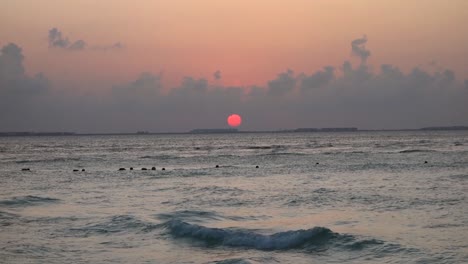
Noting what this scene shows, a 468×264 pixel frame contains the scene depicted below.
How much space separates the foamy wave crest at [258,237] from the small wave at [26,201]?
12.4 m

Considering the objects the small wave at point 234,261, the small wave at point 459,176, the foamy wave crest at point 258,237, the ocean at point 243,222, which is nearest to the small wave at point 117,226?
→ the ocean at point 243,222

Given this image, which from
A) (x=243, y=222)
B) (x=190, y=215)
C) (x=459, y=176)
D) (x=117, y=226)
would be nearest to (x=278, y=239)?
(x=243, y=222)

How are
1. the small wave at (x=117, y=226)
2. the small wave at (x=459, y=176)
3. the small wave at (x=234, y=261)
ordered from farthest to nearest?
the small wave at (x=459, y=176)
the small wave at (x=117, y=226)
the small wave at (x=234, y=261)

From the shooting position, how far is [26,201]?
2995cm

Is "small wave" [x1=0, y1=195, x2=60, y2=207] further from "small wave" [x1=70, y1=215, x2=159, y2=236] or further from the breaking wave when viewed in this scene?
the breaking wave

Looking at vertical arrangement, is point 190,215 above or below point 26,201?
above

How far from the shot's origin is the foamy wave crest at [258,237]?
17984mm

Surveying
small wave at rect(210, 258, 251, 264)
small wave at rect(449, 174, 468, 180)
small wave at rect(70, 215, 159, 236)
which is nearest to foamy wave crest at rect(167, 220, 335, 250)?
small wave at rect(70, 215, 159, 236)

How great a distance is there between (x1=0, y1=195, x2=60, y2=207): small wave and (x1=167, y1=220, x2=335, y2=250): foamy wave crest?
40.8 ft

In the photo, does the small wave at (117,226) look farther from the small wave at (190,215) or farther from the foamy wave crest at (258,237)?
the foamy wave crest at (258,237)

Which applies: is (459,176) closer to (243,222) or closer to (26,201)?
(243,222)

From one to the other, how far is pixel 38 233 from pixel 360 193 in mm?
17217

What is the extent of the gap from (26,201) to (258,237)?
54.7 ft

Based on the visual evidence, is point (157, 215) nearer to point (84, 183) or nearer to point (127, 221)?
point (127, 221)
